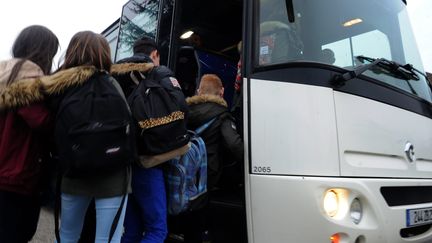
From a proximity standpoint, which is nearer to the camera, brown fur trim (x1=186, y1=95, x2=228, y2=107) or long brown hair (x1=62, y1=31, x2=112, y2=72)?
long brown hair (x1=62, y1=31, x2=112, y2=72)

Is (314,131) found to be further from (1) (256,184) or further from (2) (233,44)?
(2) (233,44)

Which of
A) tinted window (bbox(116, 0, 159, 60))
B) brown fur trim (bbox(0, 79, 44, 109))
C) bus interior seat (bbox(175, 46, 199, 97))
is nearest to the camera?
brown fur trim (bbox(0, 79, 44, 109))

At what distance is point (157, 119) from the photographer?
223 cm

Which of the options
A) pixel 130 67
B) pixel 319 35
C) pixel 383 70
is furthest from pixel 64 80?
pixel 383 70

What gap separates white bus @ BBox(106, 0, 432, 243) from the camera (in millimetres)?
2244

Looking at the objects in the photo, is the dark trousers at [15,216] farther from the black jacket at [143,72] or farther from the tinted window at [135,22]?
the tinted window at [135,22]

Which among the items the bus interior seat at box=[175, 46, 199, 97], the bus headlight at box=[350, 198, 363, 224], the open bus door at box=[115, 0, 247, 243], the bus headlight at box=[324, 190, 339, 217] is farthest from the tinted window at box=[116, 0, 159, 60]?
the bus headlight at box=[350, 198, 363, 224]

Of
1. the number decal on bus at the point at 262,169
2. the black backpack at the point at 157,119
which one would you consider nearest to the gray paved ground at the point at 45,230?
the black backpack at the point at 157,119

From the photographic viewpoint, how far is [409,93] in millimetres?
2832

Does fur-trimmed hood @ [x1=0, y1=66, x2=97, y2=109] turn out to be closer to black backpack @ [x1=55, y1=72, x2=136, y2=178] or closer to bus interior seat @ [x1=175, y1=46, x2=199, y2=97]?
black backpack @ [x1=55, y1=72, x2=136, y2=178]

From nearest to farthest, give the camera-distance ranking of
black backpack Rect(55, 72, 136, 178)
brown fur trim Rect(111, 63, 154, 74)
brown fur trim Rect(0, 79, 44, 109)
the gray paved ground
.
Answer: black backpack Rect(55, 72, 136, 178), brown fur trim Rect(0, 79, 44, 109), brown fur trim Rect(111, 63, 154, 74), the gray paved ground

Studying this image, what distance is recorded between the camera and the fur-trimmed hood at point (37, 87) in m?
2.06

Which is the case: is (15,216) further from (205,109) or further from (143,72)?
(205,109)

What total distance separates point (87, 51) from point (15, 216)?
1.05 meters
